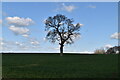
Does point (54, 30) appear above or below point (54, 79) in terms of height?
above

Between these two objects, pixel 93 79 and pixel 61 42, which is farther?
pixel 61 42

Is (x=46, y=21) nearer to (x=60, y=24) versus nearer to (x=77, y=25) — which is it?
(x=60, y=24)

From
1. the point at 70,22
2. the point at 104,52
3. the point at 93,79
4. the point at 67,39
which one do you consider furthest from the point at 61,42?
the point at 93,79

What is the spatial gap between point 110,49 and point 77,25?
14.5 m

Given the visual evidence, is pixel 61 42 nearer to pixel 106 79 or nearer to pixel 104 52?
pixel 104 52

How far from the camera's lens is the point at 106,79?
52.6 feet

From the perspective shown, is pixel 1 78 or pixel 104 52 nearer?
pixel 1 78

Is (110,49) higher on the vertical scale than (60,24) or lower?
lower

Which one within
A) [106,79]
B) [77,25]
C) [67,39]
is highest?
[77,25]

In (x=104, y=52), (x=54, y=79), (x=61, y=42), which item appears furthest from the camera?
(x=104, y=52)

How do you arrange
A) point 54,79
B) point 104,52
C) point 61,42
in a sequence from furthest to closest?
point 104,52 → point 61,42 → point 54,79

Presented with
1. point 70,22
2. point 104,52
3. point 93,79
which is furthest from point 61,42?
point 93,79

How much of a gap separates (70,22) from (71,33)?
11.7 ft

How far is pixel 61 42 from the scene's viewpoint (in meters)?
65.0
